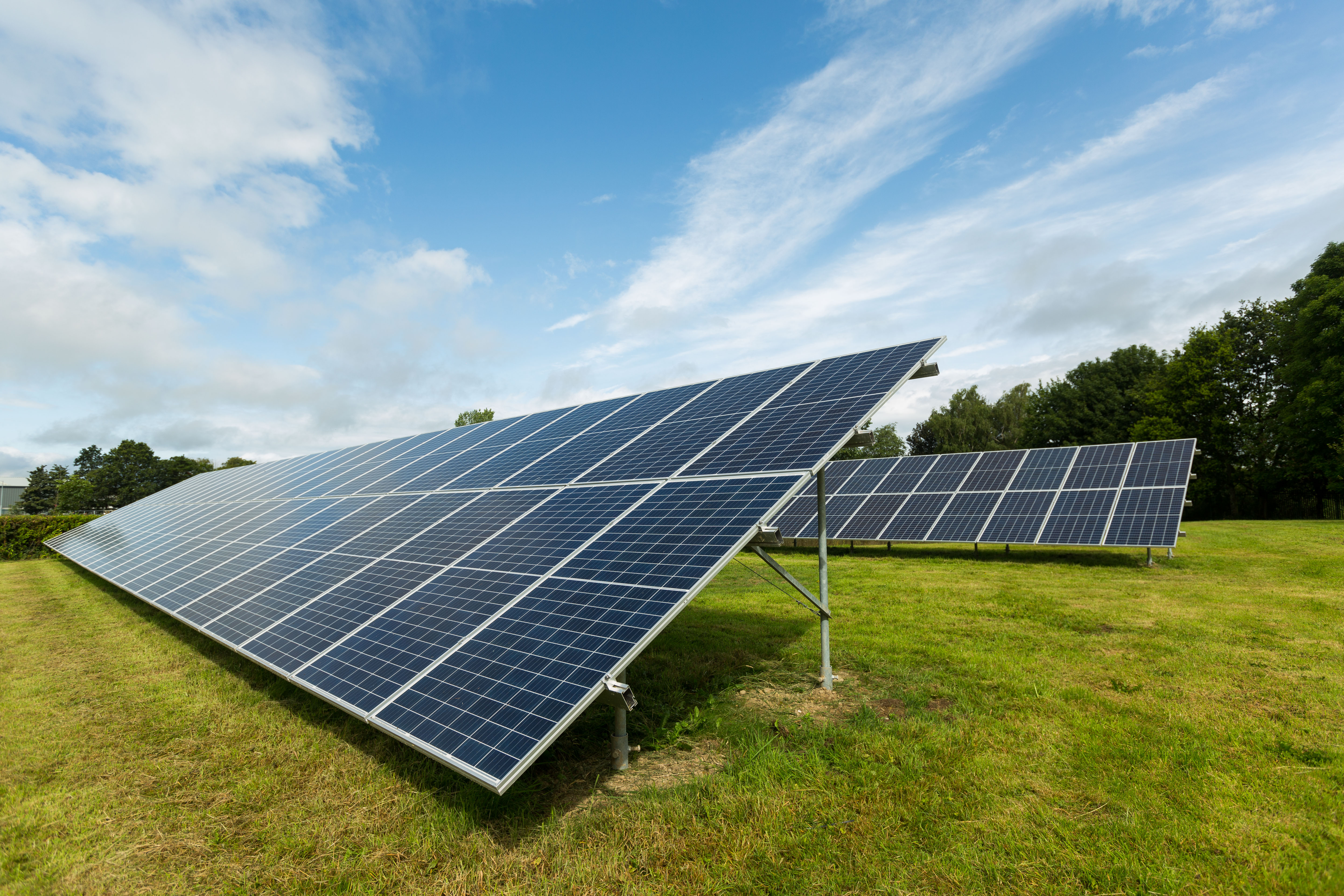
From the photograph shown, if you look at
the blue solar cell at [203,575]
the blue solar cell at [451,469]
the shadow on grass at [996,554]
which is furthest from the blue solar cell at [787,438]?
the shadow on grass at [996,554]

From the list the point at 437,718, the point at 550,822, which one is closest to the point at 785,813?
the point at 550,822

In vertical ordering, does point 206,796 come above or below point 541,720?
below

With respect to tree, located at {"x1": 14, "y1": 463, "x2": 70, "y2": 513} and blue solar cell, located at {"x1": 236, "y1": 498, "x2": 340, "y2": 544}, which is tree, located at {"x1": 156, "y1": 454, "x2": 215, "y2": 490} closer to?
tree, located at {"x1": 14, "y1": 463, "x2": 70, "y2": 513}

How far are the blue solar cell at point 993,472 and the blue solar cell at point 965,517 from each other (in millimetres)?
409

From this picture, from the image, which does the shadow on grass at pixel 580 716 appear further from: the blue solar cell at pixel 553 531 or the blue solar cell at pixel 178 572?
the blue solar cell at pixel 553 531

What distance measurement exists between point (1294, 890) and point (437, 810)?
7.11 metres

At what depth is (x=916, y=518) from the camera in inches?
951

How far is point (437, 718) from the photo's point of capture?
18.6 ft

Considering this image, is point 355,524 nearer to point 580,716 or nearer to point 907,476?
point 580,716

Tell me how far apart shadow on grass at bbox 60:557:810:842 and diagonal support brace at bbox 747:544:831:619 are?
1813 mm

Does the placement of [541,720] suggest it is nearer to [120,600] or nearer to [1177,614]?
[1177,614]

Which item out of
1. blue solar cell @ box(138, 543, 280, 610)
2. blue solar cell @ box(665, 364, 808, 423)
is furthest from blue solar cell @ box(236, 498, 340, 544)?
blue solar cell @ box(665, 364, 808, 423)

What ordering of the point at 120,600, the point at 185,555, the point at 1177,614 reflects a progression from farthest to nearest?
1. the point at 120,600
2. the point at 185,555
3. the point at 1177,614

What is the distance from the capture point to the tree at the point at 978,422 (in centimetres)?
7225
